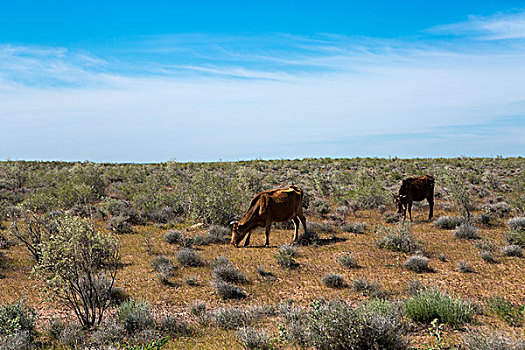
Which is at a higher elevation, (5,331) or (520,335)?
(520,335)

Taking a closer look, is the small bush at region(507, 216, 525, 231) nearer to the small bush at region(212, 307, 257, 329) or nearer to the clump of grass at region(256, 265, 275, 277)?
the clump of grass at region(256, 265, 275, 277)

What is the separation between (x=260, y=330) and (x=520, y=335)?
15.0 feet

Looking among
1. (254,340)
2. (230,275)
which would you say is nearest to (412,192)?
(230,275)

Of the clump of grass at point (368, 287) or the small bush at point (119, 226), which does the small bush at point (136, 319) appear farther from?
the small bush at point (119, 226)

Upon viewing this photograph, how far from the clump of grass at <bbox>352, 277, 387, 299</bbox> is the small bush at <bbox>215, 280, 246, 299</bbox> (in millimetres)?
3035

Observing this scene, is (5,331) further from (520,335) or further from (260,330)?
(520,335)

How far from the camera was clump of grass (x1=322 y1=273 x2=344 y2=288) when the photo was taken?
9.12 m

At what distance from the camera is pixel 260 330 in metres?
6.49

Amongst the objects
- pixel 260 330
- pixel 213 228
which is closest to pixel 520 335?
pixel 260 330

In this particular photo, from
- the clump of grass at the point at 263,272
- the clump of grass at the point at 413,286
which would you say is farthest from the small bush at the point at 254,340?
the clump of grass at the point at 413,286

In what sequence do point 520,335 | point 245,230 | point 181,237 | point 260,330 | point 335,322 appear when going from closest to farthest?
point 335,322 < point 520,335 < point 260,330 < point 245,230 < point 181,237

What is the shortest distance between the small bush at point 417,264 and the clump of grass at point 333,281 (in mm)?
2485

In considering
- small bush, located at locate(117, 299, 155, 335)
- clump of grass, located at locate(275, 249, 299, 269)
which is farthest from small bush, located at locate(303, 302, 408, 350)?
clump of grass, located at locate(275, 249, 299, 269)

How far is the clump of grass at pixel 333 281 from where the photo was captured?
9125 millimetres
